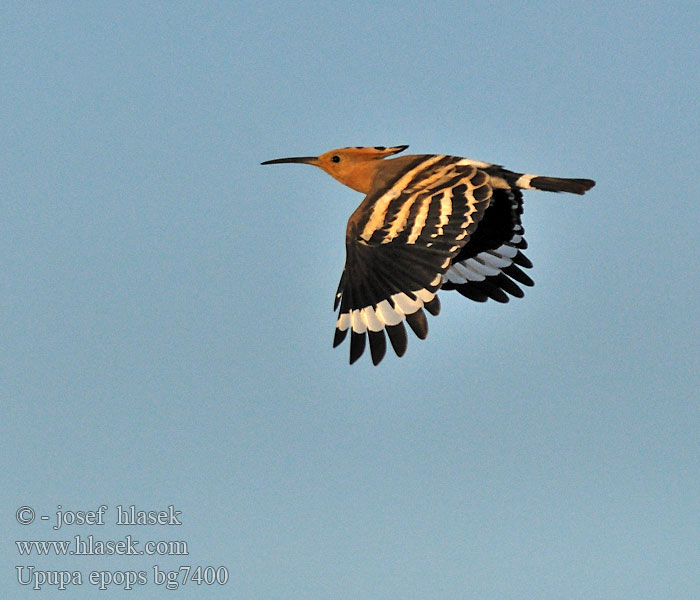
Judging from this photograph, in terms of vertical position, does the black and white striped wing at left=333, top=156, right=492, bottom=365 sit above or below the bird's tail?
below

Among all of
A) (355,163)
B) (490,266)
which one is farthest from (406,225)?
(490,266)

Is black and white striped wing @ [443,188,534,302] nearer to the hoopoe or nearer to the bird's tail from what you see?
the hoopoe

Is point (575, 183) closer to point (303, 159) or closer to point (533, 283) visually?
point (533, 283)

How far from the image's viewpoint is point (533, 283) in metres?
7.82

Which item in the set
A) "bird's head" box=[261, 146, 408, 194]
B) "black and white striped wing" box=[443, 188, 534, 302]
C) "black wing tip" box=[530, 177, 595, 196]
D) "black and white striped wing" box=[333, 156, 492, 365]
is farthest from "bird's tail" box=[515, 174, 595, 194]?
"bird's head" box=[261, 146, 408, 194]

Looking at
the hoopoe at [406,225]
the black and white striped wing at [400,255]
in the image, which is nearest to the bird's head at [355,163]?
the hoopoe at [406,225]

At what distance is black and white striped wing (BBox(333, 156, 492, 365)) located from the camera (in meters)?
5.98

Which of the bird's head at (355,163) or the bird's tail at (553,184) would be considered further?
the bird's head at (355,163)

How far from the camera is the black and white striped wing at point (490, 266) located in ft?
25.2

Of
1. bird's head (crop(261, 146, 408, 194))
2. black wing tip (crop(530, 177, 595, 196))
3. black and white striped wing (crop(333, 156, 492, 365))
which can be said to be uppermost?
bird's head (crop(261, 146, 408, 194))

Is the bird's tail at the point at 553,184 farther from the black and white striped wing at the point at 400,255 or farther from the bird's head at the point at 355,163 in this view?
the bird's head at the point at 355,163

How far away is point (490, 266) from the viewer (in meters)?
7.80

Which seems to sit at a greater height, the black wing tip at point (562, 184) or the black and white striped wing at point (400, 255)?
the black wing tip at point (562, 184)

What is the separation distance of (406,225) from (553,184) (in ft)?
4.21
